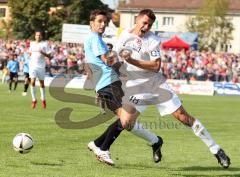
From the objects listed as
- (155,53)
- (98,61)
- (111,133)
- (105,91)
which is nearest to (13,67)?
(98,61)

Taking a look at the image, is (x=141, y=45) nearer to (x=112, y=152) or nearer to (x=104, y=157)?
(x=104, y=157)

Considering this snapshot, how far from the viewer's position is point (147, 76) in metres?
9.32

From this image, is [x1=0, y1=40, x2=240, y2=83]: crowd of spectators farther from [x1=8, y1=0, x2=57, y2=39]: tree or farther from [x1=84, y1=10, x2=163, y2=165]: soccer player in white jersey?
[x1=8, y1=0, x2=57, y2=39]: tree

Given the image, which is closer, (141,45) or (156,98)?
(141,45)

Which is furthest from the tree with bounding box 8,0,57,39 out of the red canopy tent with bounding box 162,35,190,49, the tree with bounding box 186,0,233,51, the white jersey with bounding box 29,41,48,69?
the white jersey with bounding box 29,41,48,69

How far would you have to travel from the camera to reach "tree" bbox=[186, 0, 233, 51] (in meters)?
91.1

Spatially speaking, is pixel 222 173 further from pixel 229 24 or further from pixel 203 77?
pixel 229 24

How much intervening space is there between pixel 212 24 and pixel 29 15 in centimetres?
2591

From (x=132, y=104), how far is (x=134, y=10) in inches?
4135

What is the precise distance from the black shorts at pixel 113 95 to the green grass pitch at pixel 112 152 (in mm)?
871

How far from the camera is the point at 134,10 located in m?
114

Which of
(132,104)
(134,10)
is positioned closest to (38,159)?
(132,104)

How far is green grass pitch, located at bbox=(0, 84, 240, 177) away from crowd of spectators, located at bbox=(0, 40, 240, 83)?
89.7 ft

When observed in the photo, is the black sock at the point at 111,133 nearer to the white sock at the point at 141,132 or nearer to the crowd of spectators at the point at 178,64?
the white sock at the point at 141,132
